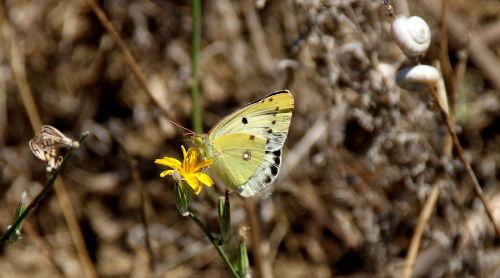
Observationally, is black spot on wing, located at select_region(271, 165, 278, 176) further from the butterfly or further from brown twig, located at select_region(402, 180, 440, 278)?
brown twig, located at select_region(402, 180, 440, 278)

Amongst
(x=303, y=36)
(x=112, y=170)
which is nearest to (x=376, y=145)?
(x=303, y=36)

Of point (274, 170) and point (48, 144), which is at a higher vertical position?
point (48, 144)

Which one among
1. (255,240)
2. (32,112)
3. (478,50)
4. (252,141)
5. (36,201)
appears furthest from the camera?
(478,50)

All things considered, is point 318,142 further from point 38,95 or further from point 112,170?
point 38,95

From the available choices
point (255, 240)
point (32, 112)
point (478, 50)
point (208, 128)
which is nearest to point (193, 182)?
point (255, 240)

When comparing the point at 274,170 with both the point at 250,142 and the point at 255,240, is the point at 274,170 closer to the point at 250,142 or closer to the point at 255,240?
the point at 250,142

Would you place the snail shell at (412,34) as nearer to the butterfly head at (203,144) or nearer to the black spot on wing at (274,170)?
the black spot on wing at (274,170)

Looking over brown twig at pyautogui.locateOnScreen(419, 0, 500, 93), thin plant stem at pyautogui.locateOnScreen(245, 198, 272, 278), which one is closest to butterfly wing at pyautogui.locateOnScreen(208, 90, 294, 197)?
thin plant stem at pyautogui.locateOnScreen(245, 198, 272, 278)

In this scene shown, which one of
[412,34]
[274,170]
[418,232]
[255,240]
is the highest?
[412,34]

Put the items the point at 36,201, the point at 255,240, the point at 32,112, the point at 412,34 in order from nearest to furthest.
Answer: the point at 36,201
the point at 412,34
the point at 255,240
the point at 32,112
